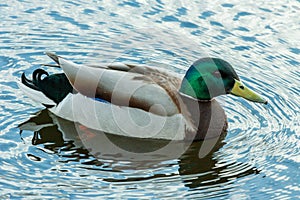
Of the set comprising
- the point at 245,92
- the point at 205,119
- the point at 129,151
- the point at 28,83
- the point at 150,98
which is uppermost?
the point at 245,92

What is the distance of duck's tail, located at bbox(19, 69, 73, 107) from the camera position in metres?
9.00

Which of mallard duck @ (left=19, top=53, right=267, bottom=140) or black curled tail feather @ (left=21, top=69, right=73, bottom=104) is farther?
black curled tail feather @ (left=21, top=69, right=73, bottom=104)

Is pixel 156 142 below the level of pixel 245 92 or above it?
below

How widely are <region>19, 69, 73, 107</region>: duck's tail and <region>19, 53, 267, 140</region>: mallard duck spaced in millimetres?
18

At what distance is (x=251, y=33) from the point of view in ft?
35.7

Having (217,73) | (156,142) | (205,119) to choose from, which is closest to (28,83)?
(156,142)

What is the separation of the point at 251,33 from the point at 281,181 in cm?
351

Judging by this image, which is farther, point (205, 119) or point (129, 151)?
point (205, 119)

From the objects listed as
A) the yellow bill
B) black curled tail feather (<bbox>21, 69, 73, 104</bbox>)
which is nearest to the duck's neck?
the yellow bill

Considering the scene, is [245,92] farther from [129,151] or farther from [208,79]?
[129,151]

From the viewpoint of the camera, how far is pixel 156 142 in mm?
8633

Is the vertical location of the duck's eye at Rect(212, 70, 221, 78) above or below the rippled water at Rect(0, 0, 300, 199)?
above

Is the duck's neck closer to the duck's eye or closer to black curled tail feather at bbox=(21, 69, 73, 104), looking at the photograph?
the duck's eye

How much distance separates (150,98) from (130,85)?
→ 0.82ft
